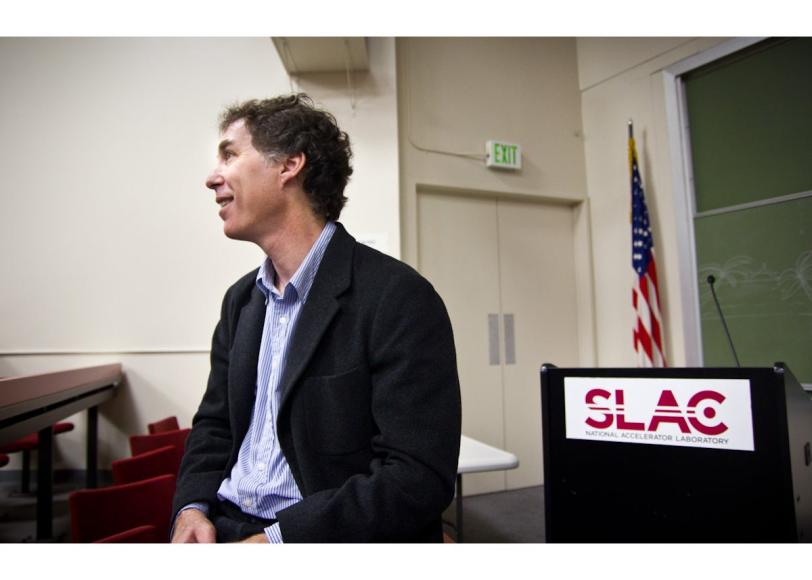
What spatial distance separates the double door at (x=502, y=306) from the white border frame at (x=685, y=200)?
830mm

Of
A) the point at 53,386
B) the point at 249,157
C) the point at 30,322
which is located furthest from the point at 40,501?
the point at 249,157

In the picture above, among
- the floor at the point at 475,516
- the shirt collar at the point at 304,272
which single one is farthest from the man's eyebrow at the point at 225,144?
the floor at the point at 475,516

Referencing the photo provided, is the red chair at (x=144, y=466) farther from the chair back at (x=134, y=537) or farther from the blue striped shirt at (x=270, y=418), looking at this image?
the blue striped shirt at (x=270, y=418)

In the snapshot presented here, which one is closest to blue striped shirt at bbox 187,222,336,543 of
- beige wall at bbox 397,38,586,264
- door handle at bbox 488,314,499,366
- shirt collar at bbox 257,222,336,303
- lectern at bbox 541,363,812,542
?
shirt collar at bbox 257,222,336,303

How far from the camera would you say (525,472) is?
347 centimetres

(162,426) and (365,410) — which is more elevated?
(365,410)

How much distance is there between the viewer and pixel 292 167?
1.00 m

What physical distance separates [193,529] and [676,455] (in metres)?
0.93

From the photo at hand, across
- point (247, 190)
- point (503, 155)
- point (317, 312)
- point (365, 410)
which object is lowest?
point (365, 410)

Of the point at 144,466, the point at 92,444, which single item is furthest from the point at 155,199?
the point at 144,466

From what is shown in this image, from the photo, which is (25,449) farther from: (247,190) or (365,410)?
(365,410)

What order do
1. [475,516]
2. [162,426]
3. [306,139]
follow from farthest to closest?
[475,516] → [162,426] → [306,139]

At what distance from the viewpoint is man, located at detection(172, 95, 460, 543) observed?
2.56ft

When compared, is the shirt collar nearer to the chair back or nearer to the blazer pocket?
the blazer pocket
